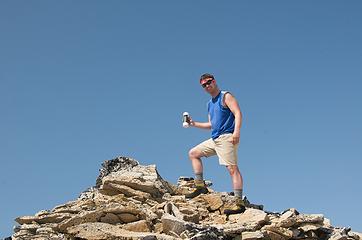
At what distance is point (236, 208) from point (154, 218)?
278 centimetres

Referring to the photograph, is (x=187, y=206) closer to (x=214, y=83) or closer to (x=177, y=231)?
(x=177, y=231)

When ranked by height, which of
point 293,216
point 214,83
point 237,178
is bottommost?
point 293,216

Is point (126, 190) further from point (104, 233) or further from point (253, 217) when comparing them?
point (253, 217)

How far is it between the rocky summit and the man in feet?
1.72

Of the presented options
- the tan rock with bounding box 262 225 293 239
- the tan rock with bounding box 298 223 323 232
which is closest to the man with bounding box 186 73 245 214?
the tan rock with bounding box 262 225 293 239

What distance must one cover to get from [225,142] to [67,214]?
209 inches

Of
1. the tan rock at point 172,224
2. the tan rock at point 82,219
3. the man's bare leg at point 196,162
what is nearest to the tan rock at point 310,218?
the man's bare leg at point 196,162

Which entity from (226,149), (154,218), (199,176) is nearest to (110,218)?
(154,218)

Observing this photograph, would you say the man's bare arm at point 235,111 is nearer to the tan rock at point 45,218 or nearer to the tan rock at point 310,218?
the tan rock at point 310,218

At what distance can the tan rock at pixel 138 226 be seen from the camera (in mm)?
13430

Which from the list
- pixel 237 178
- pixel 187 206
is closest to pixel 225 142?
pixel 237 178

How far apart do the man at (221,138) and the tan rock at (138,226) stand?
2.95 meters

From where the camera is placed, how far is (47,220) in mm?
14812

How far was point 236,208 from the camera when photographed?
1528 centimetres
